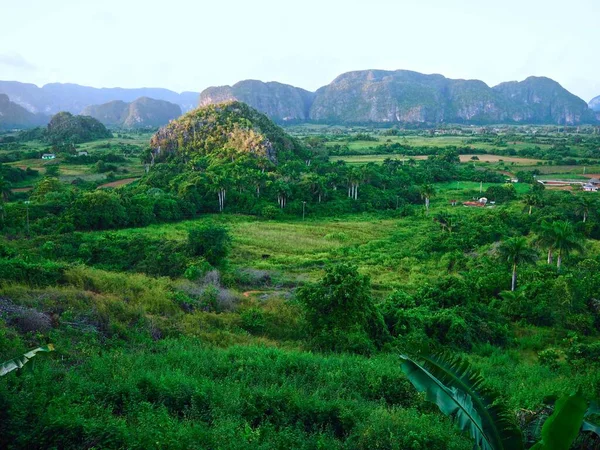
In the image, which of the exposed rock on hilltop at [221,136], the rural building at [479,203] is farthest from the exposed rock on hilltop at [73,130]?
the rural building at [479,203]

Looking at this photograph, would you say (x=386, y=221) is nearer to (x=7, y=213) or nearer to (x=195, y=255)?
(x=195, y=255)

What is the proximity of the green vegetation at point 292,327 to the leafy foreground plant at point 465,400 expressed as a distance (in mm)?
24

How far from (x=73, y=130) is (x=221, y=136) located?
5712 cm

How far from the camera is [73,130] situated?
4163 inches

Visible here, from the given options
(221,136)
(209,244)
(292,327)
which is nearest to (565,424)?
(292,327)

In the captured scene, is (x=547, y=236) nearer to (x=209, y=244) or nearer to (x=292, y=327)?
(x=292, y=327)

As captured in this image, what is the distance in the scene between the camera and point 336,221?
40.5 metres

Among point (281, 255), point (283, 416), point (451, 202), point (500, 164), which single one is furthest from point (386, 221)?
point (500, 164)

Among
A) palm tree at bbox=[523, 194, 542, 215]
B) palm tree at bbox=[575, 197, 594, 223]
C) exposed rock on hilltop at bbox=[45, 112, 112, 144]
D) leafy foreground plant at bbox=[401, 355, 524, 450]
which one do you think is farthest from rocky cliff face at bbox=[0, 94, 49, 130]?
leafy foreground plant at bbox=[401, 355, 524, 450]

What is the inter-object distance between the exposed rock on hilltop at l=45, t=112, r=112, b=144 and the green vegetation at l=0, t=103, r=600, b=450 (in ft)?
224

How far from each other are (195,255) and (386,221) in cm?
2087

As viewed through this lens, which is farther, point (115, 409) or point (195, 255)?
point (195, 255)

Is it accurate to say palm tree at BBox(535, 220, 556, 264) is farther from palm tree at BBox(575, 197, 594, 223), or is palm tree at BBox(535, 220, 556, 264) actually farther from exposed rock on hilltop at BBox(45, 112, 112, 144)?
exposed rock on hilltop at BBox(45, 112, 112, 144)

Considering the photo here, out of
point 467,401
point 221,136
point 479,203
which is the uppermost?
point 221,136
